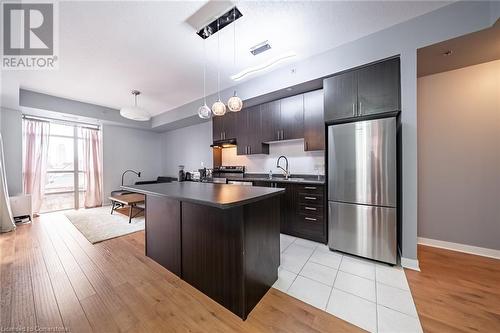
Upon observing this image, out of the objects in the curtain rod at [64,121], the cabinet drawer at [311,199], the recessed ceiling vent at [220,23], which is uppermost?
the recessed ceiling vent at [220,23]

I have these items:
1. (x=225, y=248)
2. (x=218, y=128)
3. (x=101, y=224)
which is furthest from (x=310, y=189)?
(x=101, y=224)

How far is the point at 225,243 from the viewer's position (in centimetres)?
155

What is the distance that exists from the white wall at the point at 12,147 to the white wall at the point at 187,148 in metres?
3.53

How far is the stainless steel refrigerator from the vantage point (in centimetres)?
218

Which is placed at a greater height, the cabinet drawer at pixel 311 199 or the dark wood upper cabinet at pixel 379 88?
the dark wood upper cabinet at pixel 379 88

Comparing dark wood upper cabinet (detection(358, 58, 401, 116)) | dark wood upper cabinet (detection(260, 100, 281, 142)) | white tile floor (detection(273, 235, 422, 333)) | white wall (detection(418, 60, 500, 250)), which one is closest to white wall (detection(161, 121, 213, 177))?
dark wood upper cabinet (detection(260, 100, 281, 142))

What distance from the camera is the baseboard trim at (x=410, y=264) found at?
6.90ft

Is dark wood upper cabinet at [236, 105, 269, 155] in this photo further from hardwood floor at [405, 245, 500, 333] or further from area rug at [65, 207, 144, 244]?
hardwood floor at [405, 245, 500, 333]

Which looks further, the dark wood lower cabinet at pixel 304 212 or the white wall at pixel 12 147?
the white wall at pixel 12 147

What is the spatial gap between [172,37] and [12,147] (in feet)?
15.9

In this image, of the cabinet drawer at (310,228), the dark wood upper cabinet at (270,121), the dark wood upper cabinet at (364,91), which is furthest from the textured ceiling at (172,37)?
the cabinet drawer at (310,228)

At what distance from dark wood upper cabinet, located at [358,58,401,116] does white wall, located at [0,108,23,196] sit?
276 inches

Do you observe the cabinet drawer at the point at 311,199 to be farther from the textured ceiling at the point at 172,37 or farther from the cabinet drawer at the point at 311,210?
the textured ceiling at the point at 172,37

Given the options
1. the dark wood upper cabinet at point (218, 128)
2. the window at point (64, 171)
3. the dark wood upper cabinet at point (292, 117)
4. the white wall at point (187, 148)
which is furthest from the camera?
the white wall at point (187, 148)
